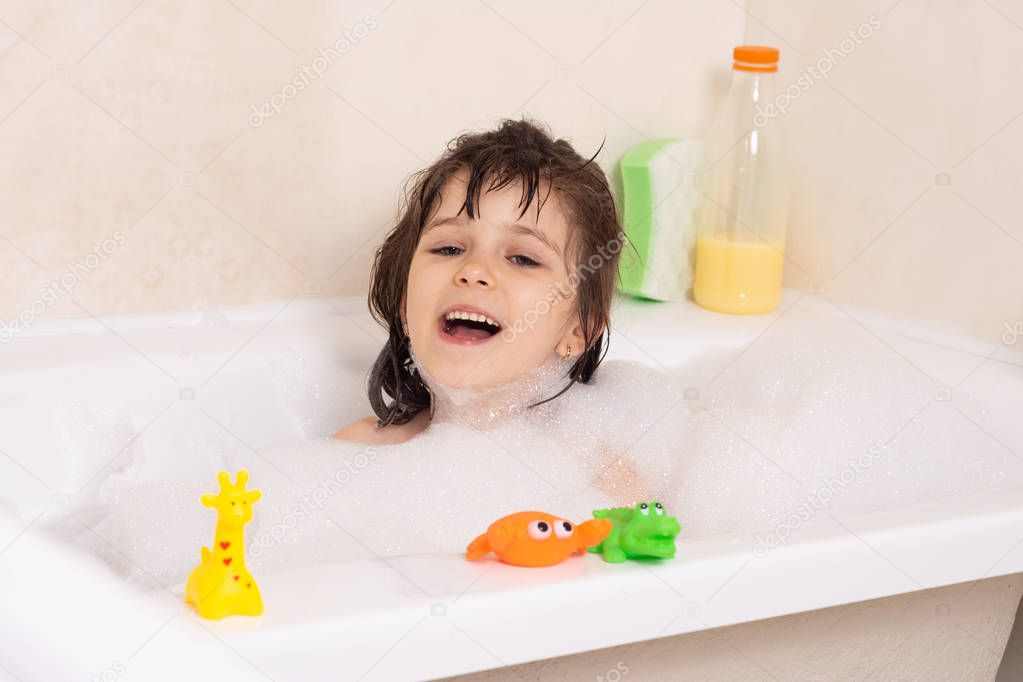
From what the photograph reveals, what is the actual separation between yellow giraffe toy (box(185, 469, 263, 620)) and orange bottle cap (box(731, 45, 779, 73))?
4.01ft

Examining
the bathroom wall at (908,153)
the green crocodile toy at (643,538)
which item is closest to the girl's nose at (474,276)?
the green crocodile toy at (643,538)

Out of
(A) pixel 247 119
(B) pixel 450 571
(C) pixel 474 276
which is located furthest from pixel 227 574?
(A) pixel 247 119

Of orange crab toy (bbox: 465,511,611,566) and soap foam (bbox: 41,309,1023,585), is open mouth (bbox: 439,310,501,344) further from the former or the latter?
orange crab toy (bbox: 465,511,611,566)

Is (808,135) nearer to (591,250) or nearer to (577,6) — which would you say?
(577,6)

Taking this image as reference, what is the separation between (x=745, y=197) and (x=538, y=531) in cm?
106

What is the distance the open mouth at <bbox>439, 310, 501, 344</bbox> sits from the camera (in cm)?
134

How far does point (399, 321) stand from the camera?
1507 mm

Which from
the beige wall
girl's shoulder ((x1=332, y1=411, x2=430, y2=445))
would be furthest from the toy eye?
the beige wall

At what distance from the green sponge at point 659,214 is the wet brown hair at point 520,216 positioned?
1.12 ft

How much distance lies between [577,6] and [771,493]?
817mm

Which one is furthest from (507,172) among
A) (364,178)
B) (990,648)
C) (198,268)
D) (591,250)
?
(990,648)

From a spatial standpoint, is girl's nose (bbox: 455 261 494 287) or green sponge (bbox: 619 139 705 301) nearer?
girl's nose (bbox: 455 261 494 287)

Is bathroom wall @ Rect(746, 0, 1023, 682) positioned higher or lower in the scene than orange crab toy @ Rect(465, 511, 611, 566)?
higher

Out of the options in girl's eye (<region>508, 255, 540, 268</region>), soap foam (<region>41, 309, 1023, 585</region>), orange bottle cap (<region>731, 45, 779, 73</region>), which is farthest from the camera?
orange bottle cap (<region>731, 45, 779, 73</region>)
